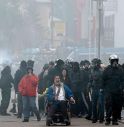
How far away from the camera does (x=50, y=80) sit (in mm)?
23953

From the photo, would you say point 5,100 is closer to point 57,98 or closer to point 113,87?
point 57,98

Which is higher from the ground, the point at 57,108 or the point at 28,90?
the point at 28,90

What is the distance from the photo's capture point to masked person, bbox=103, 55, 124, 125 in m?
20.8

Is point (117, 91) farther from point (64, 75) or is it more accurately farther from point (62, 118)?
point (64, 75)

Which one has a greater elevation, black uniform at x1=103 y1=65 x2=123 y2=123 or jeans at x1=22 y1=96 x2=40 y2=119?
black uniform at x1=103 y1=65 x2=123 y2=123

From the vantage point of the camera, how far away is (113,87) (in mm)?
20828

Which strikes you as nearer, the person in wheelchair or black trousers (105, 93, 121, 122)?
black trousers (105, 93, 121, 122)

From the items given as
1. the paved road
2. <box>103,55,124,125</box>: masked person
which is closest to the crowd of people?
<box>103,55,124,125</box>: masked person

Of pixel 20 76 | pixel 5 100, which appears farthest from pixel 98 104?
pixel 5 100

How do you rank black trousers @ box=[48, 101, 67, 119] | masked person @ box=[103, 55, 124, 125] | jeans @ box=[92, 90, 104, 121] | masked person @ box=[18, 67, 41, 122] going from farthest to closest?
masked person @ box=[18, 67, 41, 122] → jeans @ box=[92, 90, 104, 121] → black trousers @ box=[48, 101, 67, 119] → masked person @ box=[103, 55, 124, 125]

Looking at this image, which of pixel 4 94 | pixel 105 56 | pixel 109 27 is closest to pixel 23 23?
pixel 109 27

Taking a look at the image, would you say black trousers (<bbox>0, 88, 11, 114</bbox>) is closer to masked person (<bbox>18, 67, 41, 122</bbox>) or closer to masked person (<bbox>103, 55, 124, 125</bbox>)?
masked person (<bbox>18, 67, 41, 122</bbox>)

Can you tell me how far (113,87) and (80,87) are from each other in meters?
3.99

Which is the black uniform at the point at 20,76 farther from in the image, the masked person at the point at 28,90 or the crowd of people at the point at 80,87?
the masked person at the point at 28,90
